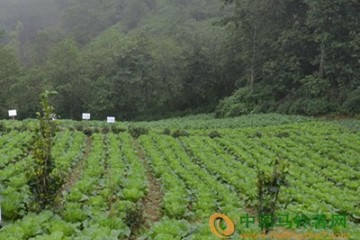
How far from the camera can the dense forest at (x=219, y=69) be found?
3203 centimetres

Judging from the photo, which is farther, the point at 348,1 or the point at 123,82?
the point at 123,82

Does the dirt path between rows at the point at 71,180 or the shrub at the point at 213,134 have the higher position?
the dirt path between rows at the point at 71,180

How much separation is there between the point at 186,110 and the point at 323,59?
17.9m

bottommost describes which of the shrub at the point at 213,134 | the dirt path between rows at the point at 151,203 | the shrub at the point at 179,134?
the shrub at the point at 213,134

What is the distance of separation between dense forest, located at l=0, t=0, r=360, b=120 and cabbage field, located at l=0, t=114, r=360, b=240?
9.26 m

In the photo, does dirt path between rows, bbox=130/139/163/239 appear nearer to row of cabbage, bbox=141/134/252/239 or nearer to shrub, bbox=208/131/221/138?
row of cabbage, bbox=141/134/252/239

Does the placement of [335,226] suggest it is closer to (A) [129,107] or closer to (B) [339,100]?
(B) [339,100]

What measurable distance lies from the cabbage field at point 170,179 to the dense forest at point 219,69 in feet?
30.4

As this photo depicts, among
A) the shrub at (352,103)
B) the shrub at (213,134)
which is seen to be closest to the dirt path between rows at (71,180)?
the shrub at (213,134)

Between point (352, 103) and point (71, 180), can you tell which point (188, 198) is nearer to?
point (71, 180)

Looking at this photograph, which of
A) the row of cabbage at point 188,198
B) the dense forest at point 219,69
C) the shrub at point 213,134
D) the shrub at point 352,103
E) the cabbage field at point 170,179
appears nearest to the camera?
the row of cabbage at point 188,198

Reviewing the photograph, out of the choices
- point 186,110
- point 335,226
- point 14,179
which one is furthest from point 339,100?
point 14,179

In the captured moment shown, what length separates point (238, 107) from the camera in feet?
119

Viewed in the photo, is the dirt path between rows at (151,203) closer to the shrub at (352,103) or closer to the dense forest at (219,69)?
the shrub at (352,103)
